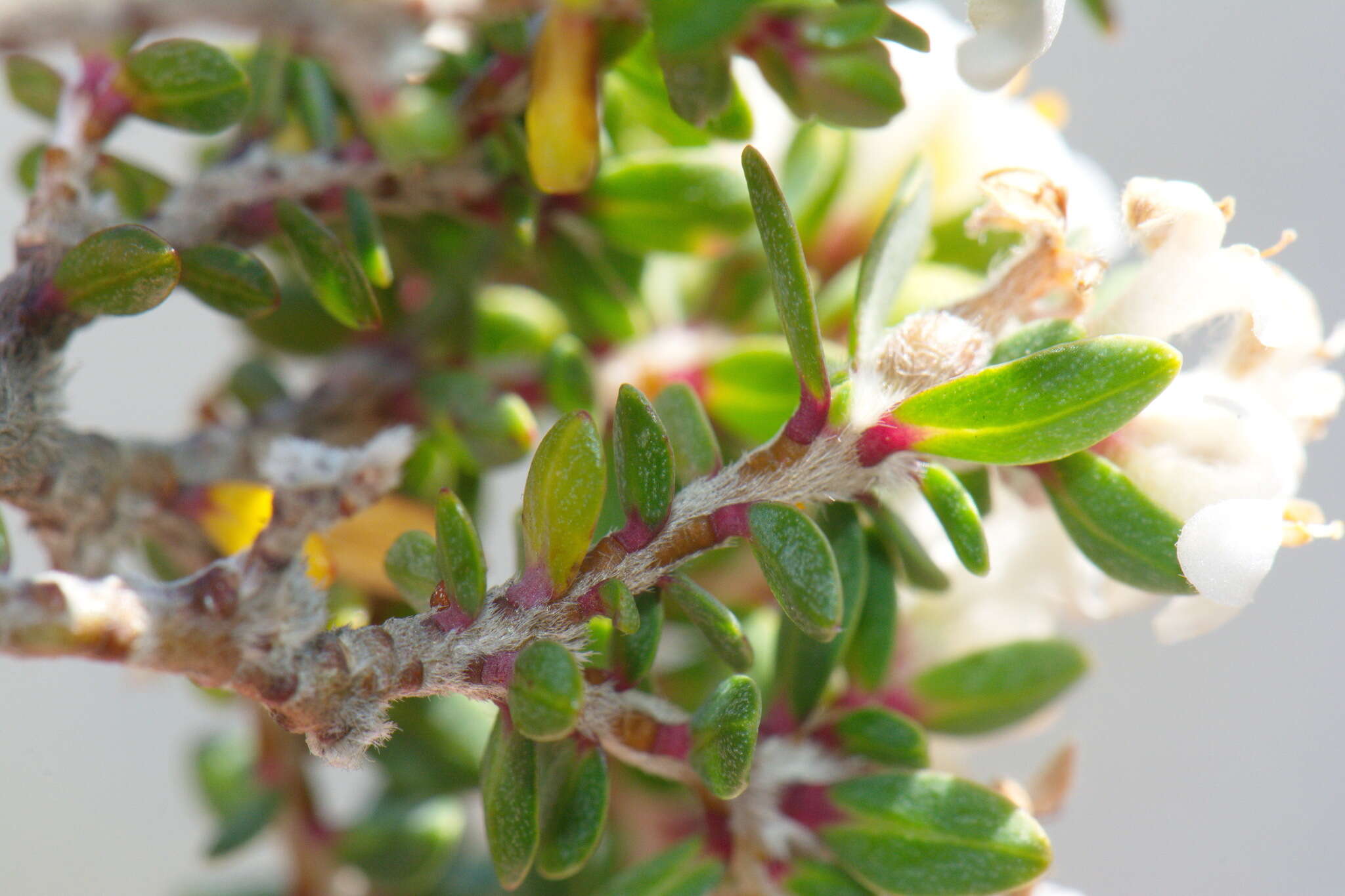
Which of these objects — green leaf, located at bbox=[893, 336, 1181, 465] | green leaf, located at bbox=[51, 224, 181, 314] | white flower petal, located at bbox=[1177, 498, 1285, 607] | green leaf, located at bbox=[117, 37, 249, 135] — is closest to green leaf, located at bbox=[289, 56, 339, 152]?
green leaf, located at bbox=[117, 37, 249, 135]

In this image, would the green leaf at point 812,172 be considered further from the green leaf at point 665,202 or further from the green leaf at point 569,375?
the green leaf at point 569,375

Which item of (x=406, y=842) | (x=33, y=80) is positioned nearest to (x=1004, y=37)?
(x=33, y=80)

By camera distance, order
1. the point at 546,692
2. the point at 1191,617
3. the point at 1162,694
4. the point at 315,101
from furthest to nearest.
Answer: the point at 1162,694
the point at 315,101
the point at 1191,617
the point at 546,692

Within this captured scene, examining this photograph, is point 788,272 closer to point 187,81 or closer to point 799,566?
point 799,566

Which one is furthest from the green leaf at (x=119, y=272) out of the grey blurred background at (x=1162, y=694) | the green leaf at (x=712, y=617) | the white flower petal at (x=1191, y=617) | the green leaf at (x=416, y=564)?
the grey blurred background at (x=1162, y=694)

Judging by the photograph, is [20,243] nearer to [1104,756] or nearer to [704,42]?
[704,42]

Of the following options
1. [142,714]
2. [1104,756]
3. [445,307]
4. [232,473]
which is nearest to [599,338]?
[445,307]
